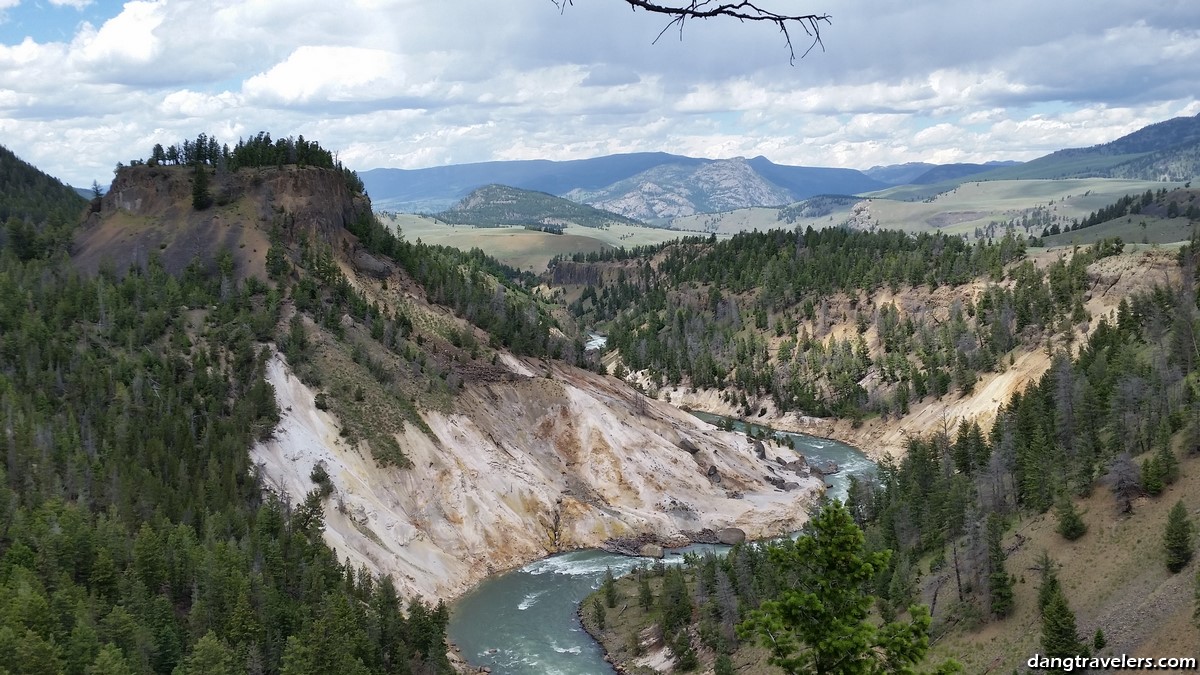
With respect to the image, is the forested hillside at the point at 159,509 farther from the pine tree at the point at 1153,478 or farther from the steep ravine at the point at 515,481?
the pine tree at the point at 1153,478

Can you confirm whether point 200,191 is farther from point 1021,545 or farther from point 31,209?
point 1021,545

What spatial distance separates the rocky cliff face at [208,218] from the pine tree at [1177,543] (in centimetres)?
7649

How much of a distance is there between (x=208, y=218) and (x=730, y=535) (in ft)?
201

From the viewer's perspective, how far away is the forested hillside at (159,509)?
1821 inches

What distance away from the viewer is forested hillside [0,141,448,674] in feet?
152

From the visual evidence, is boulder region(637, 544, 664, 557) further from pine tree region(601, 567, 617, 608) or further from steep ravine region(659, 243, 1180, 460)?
steep ravine region(659, 243, 1180, 460)

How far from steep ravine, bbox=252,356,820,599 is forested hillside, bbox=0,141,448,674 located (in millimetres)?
2896

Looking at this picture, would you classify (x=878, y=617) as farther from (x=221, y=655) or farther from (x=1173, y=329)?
(x=1173, y=329)

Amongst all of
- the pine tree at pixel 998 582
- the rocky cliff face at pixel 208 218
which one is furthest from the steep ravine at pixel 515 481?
the pine tree at pixel 998 582

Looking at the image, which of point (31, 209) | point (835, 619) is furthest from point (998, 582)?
point (31, 209)

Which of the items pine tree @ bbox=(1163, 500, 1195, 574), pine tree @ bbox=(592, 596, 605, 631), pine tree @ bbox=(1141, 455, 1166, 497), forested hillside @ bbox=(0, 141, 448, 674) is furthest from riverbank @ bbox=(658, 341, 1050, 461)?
forested hillside @ bbox=(0, 141, 448, 674)

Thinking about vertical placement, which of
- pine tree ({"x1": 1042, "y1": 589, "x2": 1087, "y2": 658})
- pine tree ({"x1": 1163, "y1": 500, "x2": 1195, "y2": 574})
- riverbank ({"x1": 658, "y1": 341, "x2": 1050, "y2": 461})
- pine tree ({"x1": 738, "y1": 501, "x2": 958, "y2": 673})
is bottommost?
riverbank ({"x1": 658, "y1": 341, "x2": 1050, "y2": 461})

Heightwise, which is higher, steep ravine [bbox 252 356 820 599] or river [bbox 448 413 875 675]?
steep ravine [bbox 252 356 820 599]

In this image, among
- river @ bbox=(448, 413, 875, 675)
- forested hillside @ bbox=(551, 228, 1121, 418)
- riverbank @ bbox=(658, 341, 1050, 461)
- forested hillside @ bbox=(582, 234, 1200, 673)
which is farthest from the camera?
forested hillside @ bbox=(551, 228, 1121, 418)
